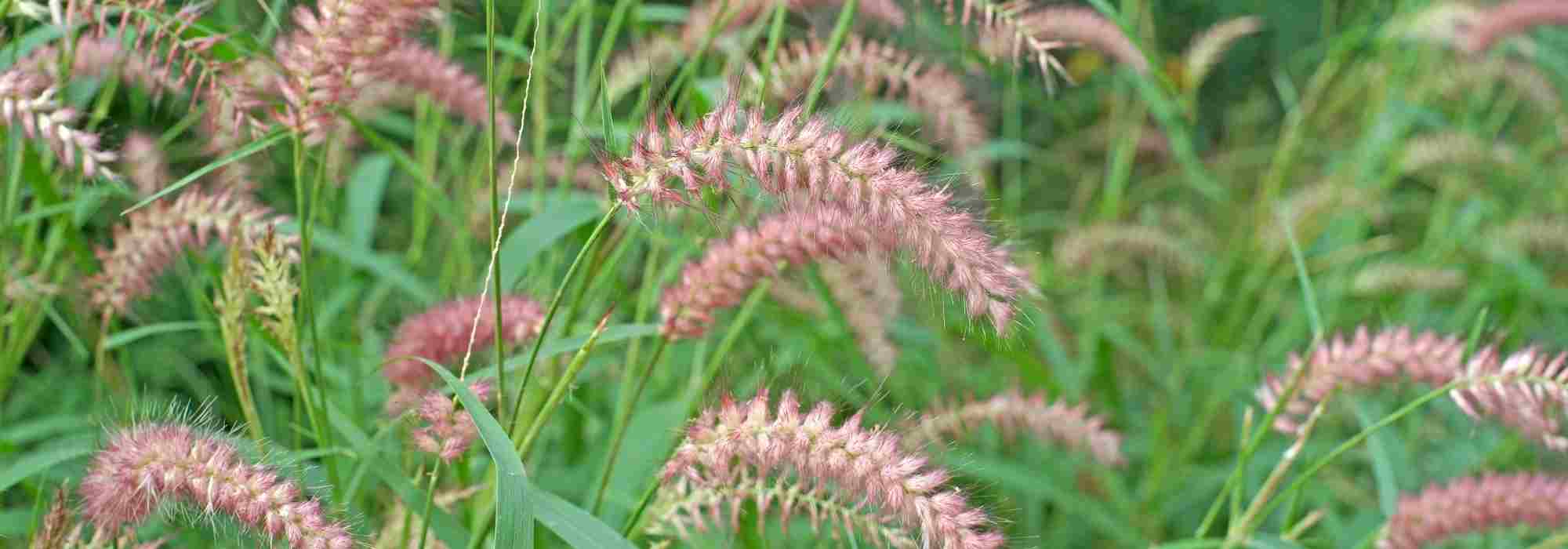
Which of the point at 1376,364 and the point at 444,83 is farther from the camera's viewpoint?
the point at 444,83

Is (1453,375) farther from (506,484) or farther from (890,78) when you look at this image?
(506,484)

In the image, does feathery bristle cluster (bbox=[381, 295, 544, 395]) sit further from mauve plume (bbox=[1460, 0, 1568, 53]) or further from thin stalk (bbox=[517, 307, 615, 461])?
mauve plume (bbox=[1460, 0, 1568, 53])

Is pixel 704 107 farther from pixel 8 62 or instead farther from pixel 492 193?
pixel 8 62

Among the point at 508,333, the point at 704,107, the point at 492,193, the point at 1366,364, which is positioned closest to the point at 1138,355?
the point at 1366,364

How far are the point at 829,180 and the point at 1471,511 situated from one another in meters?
0.92

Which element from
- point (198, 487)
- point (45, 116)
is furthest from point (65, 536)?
point (45, 116)

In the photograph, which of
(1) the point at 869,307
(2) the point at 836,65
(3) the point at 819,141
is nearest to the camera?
(3) the point at 819,141

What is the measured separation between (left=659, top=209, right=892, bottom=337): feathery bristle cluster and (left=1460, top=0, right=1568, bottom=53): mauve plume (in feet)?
6.16

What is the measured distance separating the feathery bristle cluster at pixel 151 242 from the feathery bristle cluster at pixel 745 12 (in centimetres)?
57

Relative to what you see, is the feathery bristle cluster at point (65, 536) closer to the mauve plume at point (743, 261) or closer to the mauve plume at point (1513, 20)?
the mauve plume at point (743, 261)

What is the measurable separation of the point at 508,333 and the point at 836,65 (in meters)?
0.59

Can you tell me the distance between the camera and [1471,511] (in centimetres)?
139

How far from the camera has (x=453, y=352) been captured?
1225 mm


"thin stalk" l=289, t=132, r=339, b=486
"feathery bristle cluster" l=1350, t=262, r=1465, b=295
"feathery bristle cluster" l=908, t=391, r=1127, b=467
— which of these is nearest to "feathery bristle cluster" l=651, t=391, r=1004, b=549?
"thin stalk" l=289, t=132, r=339, b=486
